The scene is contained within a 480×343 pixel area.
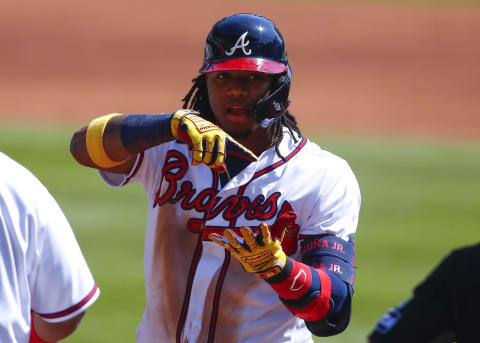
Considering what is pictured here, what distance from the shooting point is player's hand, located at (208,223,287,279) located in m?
3.46

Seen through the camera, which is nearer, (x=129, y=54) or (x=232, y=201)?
(x=232, y=201)

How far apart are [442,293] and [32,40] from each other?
18.7 metres

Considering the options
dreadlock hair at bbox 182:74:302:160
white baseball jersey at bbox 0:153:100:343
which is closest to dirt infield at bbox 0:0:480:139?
dreadlock hair at bbox 182:74:302:160

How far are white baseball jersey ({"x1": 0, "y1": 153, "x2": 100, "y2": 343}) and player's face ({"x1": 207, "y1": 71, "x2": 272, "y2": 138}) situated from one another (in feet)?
3.82

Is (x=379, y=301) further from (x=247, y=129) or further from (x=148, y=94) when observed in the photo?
(x=148, y=94)

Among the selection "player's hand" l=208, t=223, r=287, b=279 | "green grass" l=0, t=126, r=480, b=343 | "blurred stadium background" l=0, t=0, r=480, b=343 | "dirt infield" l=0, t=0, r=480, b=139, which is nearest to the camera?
"player's hand" l=208, t=223, r=287, b=279

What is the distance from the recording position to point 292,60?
19.8 metres

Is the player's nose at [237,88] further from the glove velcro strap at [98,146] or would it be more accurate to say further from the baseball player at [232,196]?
the glove velcro strap at [98,146]

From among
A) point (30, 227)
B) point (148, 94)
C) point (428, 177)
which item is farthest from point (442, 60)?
point (30, 227)

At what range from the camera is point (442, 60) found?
1997 cm

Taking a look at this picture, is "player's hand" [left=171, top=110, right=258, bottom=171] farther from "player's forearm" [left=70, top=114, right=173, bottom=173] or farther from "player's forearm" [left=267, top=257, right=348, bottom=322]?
"player's forearm" [left=267, top=257, right=348, bottom=322]

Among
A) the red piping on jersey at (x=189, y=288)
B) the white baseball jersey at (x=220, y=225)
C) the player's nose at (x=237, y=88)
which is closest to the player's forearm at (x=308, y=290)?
the white baseball jersey at (x=220, y=225)

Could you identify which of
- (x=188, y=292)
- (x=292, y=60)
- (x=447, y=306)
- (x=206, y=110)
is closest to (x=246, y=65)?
(x=206, y=110)

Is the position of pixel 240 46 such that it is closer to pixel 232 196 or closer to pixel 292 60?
pixel 232 196
